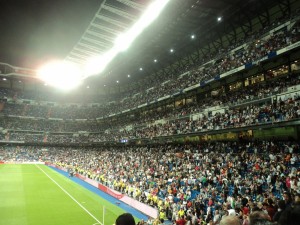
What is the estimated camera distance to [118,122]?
206 ft

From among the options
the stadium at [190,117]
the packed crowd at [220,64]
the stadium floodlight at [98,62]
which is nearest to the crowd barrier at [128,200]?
the stadium at [190,117]

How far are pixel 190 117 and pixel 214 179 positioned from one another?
15.2m

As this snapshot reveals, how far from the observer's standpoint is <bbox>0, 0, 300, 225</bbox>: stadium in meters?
17.5

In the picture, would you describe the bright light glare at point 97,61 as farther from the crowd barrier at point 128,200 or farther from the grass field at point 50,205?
the grass field at point 50,205

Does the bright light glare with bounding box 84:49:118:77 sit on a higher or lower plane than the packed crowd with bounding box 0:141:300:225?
higher

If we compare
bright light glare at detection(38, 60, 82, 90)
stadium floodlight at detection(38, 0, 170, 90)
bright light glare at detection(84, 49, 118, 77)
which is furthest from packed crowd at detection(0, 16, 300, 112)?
bright light glare at detection(38, 60, 82, 90)

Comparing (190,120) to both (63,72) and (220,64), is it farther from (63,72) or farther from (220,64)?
(63,72)

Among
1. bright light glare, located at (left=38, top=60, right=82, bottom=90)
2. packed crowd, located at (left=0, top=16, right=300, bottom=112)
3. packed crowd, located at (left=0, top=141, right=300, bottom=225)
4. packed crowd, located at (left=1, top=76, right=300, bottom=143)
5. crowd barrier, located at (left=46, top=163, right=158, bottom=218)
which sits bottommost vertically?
crowd barrier, located at (left=46, top=163, right=158, bottom=218)

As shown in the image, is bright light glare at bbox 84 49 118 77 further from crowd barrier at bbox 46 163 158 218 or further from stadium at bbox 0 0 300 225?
crowd barrier at bbox 46 163 158 218

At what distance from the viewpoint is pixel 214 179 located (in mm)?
20188

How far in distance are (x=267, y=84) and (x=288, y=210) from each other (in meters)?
25.6

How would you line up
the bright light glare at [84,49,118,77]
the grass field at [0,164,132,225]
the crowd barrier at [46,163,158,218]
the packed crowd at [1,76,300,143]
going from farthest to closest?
the bright light glare at [84,49,118,77] → the packed crowd at [1,76,300,143] → the crowd barrier at [46,163,158,218] → the grass field at [0,164,132,225]

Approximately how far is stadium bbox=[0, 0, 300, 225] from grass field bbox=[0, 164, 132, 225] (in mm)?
104

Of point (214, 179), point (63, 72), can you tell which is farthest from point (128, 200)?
point (63, 72)
